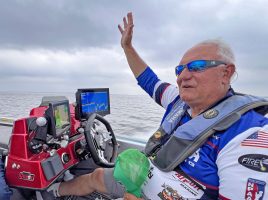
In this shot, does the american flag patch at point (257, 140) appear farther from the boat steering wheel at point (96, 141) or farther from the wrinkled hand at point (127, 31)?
the wrinkled hand at point (127, 31)

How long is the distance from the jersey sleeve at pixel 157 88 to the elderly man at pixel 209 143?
341 mm

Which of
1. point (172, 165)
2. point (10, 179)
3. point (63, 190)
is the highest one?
point (172, 165)

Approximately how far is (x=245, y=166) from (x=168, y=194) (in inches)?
15.4

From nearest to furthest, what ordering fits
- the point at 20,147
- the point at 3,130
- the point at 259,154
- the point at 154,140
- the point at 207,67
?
the point at 259,154
the point at 207,67
the point at 20,147
the point at 154,140
the point at 3,130

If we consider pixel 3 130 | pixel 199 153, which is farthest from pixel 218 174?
pixel 3 130

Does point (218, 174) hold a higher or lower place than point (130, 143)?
higher

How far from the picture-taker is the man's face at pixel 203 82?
142 cm

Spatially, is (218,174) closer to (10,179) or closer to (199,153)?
(199,153)

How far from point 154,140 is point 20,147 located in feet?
2.54

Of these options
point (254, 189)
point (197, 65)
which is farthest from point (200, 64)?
point (254, 189)

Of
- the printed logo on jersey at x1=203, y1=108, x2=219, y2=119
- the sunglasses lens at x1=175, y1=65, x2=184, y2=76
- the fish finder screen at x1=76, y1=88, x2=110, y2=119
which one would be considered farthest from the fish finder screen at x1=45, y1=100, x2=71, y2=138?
the printed logo on jersey at x1=203, y1=108, x2=219, y2=119

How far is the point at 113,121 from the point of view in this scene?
4.17 m

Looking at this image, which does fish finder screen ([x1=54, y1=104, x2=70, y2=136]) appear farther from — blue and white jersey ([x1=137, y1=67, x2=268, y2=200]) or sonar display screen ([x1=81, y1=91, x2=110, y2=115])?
blue and white jersey ([x1=137, y1=67, x2=268, y2=200])

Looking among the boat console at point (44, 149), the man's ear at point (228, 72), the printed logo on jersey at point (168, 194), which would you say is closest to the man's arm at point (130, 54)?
the boat console at point (44, 149)
